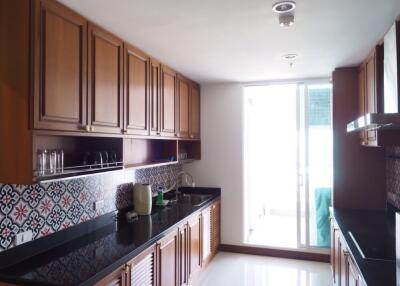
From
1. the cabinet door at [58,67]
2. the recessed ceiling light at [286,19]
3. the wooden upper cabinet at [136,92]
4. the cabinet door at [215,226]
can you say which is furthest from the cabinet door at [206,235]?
the recessed ceiling light at [286,19]

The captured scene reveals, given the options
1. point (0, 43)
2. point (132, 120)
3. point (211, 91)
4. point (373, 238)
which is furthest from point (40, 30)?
point (211, 91)

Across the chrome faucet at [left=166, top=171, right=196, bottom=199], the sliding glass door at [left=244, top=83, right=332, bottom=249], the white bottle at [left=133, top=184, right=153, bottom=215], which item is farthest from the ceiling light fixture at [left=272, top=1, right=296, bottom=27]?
the chrome faucet at [left=166, top=171, right=196, bottom=199]

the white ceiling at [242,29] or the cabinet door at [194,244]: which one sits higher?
the white ceiling at [242,29]

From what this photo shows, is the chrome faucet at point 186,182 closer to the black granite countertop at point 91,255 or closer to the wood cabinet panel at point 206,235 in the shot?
the wood cabinet panel at point 206,235

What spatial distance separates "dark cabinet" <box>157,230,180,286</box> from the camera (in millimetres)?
2410

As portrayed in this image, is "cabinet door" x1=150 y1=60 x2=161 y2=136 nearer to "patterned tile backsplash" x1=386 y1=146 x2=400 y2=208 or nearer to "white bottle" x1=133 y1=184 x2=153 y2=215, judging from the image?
"white bottle" x1=133 y1=184 x2=153 y2=215

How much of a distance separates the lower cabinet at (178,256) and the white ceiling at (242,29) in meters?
1.63

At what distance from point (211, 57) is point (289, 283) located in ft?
8.60

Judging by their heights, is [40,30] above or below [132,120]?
above

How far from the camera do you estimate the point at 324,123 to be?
13.1 ft

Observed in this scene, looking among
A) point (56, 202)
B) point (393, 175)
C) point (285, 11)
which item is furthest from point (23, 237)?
point (393, 175)

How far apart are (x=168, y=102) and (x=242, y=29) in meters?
1.29

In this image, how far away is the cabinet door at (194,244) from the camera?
312 centimetres

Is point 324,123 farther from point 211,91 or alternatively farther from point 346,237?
point 346,237
